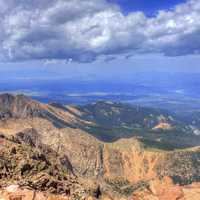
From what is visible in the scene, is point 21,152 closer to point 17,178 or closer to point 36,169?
point 36,169

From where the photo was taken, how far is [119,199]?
117 metres

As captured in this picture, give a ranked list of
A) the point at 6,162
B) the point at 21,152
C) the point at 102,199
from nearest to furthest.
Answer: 1. the point at 6,162
2. the point at 21,152
3. the point at 102,199

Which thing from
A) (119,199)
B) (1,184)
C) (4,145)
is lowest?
(119,199)

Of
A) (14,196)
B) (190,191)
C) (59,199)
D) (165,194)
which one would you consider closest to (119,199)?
(165,194)

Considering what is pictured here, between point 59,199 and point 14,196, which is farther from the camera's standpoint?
point 59,199

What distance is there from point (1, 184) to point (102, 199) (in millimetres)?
43125

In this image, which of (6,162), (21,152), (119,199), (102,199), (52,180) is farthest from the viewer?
(119,199)

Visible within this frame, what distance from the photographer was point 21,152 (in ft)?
306

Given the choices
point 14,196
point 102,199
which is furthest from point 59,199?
point 102,199

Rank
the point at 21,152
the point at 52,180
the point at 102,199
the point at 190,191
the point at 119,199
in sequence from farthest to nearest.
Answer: the point at 190,191
the point at 119,199
the point at 102,199
the point at 21,152
the point at 52,180

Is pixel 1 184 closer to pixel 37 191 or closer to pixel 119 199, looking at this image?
pixel 37 191

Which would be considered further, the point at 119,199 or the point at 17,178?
the point at 119,199

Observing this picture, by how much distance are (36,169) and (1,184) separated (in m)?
19.5

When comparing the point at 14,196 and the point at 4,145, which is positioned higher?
the point at 4,145
